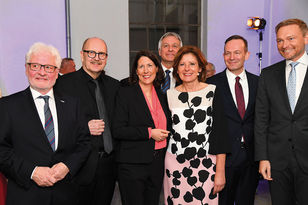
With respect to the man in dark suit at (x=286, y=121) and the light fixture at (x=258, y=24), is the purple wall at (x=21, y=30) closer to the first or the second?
the light fixture at (x=258, y=24)

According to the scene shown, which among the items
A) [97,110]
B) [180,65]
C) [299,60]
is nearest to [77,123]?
[97,110]

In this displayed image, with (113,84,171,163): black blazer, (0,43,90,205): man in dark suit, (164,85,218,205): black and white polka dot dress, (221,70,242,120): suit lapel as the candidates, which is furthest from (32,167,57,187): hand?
(221,70,242,120): suit lapel

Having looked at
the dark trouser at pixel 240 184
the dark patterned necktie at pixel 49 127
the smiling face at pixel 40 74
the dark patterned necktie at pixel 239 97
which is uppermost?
the smiling face at pixel 40 74

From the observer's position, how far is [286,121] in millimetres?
2021

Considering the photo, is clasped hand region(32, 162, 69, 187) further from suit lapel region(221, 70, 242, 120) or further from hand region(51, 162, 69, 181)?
suit lapel region(221, 70, 242, 120)

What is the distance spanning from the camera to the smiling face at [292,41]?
2018mm

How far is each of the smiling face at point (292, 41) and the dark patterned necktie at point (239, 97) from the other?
1.61 ft

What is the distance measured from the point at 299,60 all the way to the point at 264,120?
523 millimetres

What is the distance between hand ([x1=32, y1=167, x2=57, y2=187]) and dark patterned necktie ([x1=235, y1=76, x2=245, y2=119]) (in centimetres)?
159

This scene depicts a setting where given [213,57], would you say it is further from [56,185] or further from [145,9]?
[56,185]

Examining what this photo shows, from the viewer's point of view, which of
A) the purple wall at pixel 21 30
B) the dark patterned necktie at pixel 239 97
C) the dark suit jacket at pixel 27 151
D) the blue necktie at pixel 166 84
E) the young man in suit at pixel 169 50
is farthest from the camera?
the purple wall at pixel 21 30

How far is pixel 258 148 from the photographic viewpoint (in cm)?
216

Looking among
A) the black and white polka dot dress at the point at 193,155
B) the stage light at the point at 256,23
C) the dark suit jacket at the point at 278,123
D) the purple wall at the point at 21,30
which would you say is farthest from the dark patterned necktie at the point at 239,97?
the stage light at the point at 256,23

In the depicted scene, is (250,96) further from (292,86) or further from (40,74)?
(40,74)
